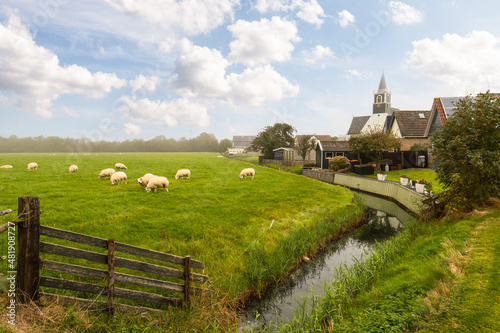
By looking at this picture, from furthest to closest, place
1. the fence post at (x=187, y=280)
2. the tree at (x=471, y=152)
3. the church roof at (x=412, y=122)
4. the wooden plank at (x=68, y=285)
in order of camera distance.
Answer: the church roof at (x=412, y=122) → the tree at (x=471, y=152) → the fence post at (x=187, y=280) → the wooden plank at (x=68, y=285)

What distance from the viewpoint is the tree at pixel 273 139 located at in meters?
64.7

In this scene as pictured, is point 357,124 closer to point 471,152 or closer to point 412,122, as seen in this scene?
point 412,122

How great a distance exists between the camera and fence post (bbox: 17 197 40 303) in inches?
189

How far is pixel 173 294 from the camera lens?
751 cm

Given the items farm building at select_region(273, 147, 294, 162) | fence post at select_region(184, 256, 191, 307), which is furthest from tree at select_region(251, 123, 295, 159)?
fence post at select_region(184, 256, 191, 307)

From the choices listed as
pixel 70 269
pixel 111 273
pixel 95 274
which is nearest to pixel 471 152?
pixel 111 273

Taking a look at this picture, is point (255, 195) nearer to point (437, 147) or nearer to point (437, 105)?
point (437, 147)

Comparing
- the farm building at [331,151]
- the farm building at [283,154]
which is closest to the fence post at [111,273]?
the farm building at [331,151]

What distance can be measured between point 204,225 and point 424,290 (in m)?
8.64

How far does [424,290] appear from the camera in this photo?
274 inches

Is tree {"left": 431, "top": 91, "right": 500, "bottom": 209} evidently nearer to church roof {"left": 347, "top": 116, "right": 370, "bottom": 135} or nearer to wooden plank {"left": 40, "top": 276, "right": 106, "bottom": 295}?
wooden plank {"left": 40, "top": 276, "right": 106, "bottom": 295}

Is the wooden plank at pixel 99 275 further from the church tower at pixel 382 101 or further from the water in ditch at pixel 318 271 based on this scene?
the church tower at pixel 382 101

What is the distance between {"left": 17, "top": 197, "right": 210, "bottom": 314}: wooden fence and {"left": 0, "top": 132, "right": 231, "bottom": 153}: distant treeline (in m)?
88.2

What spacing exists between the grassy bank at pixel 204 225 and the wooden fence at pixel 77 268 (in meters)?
0.33
